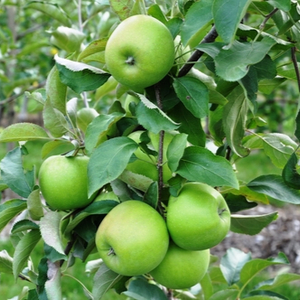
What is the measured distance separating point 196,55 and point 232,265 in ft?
2.40

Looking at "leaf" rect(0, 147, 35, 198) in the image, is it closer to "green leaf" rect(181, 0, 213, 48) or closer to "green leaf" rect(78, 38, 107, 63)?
"green leaf" rect(78, 38, 107, 63)

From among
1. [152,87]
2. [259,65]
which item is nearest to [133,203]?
[152,87]

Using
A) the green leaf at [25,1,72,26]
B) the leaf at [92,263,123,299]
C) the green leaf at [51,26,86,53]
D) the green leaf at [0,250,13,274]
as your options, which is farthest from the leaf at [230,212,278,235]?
the green leaf at [25,1,72,26]

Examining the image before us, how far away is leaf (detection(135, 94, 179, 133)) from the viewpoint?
0.71 meters

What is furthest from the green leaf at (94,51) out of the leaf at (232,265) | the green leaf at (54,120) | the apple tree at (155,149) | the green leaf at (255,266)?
the leaf at (232,265)

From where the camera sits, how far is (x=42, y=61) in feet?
11.3

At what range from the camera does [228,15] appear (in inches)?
25.0

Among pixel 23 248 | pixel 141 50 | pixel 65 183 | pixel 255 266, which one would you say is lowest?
pixel 255 266

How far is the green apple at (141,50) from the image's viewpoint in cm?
74

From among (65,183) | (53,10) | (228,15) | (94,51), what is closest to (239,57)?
(228,15)

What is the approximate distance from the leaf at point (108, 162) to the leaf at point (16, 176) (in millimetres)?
248

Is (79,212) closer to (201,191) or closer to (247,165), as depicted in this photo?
(201,191)

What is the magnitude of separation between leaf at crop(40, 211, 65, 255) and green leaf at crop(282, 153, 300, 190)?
406mm

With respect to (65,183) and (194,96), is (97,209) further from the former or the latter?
(194,96)
